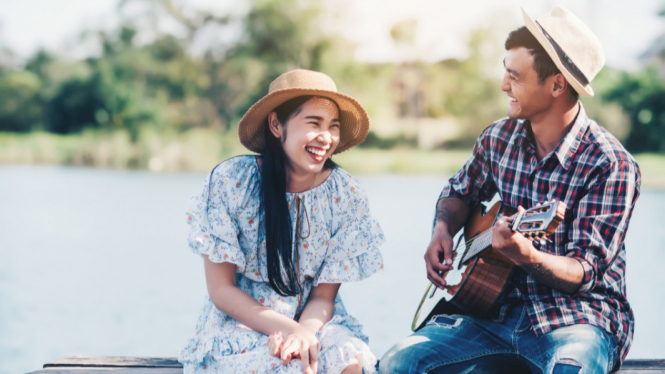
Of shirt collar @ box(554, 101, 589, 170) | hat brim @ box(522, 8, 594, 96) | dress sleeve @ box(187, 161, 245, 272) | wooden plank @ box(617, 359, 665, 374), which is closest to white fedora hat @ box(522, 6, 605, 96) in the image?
hat brim @ box(522, 8, 594, 96)

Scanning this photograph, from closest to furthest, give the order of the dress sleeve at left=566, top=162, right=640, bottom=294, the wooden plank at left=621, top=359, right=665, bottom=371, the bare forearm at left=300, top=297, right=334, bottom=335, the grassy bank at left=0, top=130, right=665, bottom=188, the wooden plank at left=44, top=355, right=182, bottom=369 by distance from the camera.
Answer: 1. the dress sleeve at left=566, top=162, right=640, bottom=294
2. the bare forearm at left=300, top=297, right=334, bottom=335
3. the wooden plank at left=621, top=359, right=665, bottom=371
4. the wooden plank at left=44, top=355, right=182, bottom=369
5. the grassy bank at left=0, top=130, right=665, bottom=188

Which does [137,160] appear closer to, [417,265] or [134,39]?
[134,39]

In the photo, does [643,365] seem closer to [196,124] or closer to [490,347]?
[490,347]

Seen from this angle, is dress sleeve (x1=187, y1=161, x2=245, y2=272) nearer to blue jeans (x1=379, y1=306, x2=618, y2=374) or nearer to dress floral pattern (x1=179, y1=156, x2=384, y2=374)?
dress floral pattern (x1=179, y1=156, x2=384, y2=374)

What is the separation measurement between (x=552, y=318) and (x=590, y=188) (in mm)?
426

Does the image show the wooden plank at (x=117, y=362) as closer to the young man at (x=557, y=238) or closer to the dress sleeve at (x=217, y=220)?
the dress sleeve at (x=217, y=220)

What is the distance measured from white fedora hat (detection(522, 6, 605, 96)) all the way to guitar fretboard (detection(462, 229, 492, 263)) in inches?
22.0

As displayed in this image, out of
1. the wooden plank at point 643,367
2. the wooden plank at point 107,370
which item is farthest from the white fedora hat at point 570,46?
the wooden plank at point 107,370

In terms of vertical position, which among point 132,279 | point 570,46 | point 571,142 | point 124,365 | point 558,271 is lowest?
point 132,279

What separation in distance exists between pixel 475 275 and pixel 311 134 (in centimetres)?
74

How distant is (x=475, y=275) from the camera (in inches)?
91.7

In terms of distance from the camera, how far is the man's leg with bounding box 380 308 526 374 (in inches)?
86.6

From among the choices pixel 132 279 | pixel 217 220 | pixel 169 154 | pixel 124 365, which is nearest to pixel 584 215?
pixel 217 220

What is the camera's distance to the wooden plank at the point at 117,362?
255 cm
